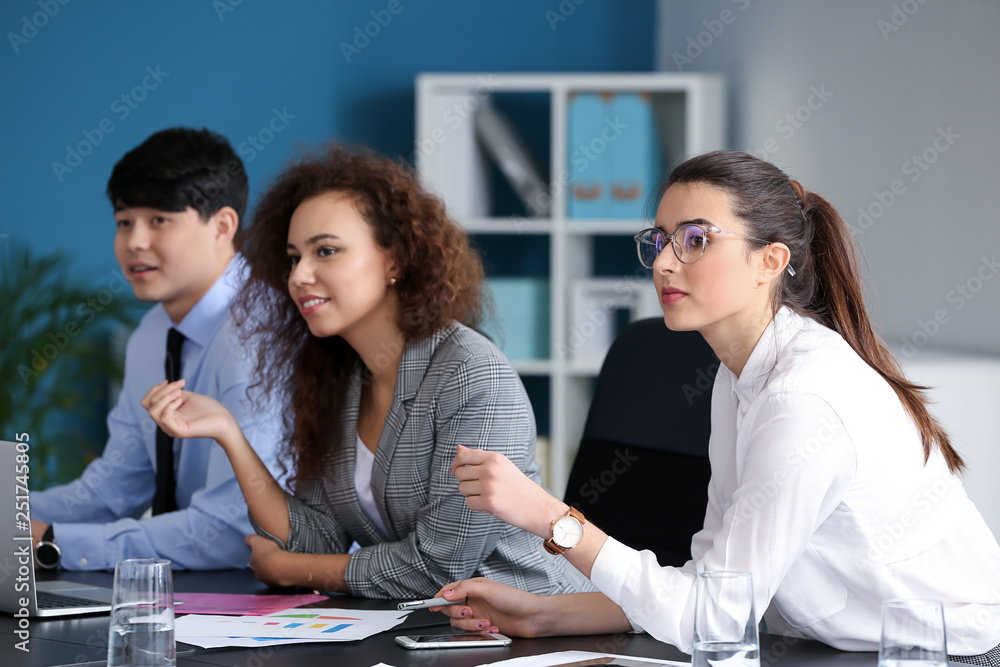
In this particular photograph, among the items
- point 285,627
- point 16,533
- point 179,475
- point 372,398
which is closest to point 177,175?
point 179,475

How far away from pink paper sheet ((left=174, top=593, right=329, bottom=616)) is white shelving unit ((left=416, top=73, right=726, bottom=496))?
1.84 metres

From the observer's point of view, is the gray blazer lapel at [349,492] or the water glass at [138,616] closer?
the water glass at [138,616]

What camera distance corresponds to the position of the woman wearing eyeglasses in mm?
1103

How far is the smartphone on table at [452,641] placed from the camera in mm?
1115

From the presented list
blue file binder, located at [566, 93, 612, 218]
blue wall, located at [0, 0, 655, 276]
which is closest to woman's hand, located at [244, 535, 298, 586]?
blue file binder, located at [566, 93, 612, 218]

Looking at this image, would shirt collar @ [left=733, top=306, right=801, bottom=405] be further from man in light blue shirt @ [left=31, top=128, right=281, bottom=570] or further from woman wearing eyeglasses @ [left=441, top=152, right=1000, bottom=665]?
man in light blue shirt @ [left=31, top=128, right=281, bottom=570]

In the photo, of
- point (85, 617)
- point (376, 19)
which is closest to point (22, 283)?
point (376, 19)

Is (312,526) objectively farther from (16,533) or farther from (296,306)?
(16,533)

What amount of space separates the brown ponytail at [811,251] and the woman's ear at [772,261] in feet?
0.04

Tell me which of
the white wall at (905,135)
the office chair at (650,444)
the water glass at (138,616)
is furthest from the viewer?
the white wall at (905,135)

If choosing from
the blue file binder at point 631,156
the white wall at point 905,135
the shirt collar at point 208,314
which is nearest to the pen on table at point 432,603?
the white wall at point 905,135

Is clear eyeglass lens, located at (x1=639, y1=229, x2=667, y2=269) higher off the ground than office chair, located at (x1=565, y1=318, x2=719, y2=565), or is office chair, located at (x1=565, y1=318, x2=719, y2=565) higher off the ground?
clear eyeglass lens, located at (x1=639, y1=229, x2=667, y2=269)

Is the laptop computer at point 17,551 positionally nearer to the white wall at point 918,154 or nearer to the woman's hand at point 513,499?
the woman's hand at point 513,499

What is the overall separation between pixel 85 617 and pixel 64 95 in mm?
2680
